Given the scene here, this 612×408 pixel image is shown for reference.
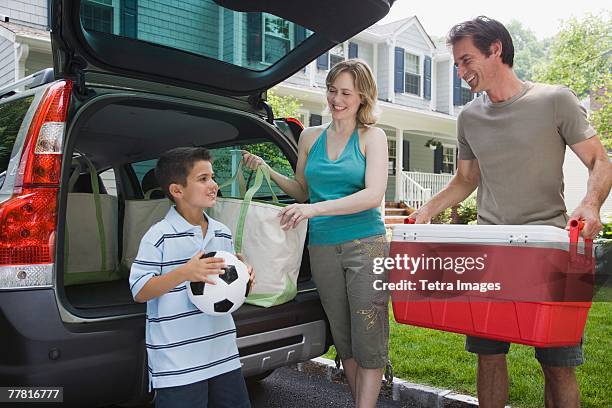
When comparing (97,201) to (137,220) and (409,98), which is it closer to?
(137,220)

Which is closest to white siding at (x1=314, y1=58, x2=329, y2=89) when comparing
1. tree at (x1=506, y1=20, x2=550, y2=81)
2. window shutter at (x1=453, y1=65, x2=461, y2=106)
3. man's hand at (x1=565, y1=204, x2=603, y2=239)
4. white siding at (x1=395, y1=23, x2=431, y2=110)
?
white siding at (x1=395, y1=23, x2=431, y2=110)

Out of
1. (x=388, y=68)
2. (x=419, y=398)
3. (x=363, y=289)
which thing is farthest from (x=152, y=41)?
(x=388, y=68)

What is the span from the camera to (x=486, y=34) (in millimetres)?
2402

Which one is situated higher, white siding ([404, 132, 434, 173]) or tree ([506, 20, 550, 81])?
tree ([506, 20, 550, 81])

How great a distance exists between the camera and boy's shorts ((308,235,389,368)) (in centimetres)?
255

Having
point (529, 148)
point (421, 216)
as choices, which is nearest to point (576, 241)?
point (529, 148)

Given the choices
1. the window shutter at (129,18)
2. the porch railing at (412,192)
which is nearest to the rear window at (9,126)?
the window shutter at (129,18)

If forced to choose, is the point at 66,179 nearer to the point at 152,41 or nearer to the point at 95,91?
the point at 95,91

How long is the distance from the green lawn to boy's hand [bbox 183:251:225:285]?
200 centimetres

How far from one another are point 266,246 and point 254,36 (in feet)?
3.40

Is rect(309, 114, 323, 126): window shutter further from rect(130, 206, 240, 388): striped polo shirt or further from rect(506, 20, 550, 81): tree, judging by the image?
rect(506, 20, 550, 81): tree

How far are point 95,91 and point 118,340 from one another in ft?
3.27

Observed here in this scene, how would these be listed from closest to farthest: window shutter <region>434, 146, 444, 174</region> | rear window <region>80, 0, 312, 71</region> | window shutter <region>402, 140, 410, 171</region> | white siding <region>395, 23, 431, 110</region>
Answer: rear window <region>80, 0, 312, 71</region> → white siding <region>395, 23, 431, 110</region> → window shutter <region>402, 140, 410, 171</region> → window shutter <region>434, 146, 444, 174</region>

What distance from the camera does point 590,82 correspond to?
18891 millimetres
